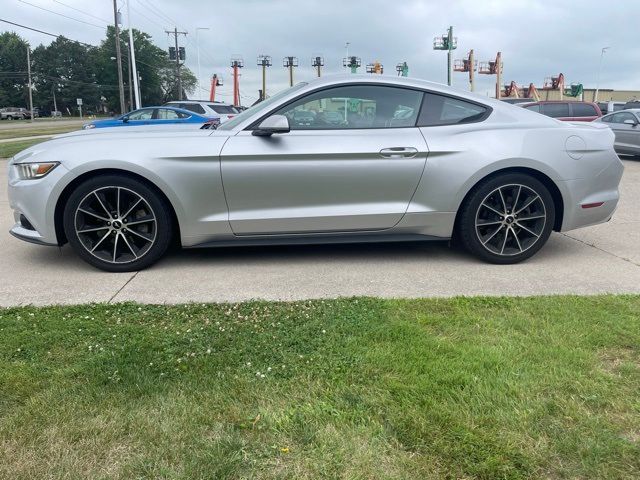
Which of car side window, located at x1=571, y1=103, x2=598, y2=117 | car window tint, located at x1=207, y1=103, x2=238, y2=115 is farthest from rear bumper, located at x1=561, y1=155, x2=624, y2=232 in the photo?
car window tint, located at x1=207, y1=103, x2=238, y2=115

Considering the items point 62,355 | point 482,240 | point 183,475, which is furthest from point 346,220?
point 183,475

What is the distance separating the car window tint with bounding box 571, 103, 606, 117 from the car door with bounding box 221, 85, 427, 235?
14367 millimetres

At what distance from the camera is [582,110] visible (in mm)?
16406

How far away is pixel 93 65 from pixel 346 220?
11331 cm

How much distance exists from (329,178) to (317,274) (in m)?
0.76

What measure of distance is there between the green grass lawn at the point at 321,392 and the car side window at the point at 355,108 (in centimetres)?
163

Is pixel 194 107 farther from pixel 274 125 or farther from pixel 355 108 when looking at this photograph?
pixel 274 125

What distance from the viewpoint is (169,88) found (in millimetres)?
111000

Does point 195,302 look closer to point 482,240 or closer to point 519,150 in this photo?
point 482,240

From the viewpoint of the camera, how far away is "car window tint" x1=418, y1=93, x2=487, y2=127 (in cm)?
433

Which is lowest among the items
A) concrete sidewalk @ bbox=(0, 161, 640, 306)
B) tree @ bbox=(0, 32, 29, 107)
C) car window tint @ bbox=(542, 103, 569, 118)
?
concrete sidewalk @ bbox=(0, 161, 640, 306)

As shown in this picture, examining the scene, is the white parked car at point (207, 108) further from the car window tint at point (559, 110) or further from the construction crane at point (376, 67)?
the construction crane at point (376, 67)

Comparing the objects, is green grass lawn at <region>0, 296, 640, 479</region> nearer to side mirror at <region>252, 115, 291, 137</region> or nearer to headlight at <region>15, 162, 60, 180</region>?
headlight at <region>15, 162, 60, 180</region>

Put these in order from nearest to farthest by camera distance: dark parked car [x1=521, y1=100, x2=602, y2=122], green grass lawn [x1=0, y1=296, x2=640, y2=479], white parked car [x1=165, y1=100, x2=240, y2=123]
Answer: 1. green grass lawn [x1=0, y1=296, x2=640, y2=479]
2. dark parked car [x1=521, y1=100, x2=602, y2=122]
3. white parked car [x1=165, y1=100, x2=240, y2=123]
